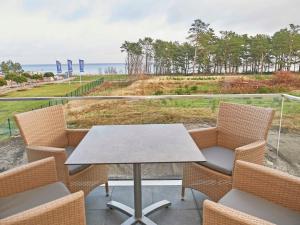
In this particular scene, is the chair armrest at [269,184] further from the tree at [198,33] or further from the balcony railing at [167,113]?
the tree at [198,33]

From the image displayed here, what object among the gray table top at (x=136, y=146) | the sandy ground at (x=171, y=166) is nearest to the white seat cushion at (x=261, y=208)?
the gray table top at (x=136, y=146)

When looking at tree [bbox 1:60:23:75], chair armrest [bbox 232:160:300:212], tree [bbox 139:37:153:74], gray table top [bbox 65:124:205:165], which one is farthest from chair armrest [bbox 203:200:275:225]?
tree [bbox 1:60:23:75]

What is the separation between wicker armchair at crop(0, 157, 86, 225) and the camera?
1235mm

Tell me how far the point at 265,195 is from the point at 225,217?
730mm

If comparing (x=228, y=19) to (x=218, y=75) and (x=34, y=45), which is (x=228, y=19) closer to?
(x=218, y=75)

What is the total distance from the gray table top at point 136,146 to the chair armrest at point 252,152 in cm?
47

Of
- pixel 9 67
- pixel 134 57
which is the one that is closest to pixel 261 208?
pixel 134 57

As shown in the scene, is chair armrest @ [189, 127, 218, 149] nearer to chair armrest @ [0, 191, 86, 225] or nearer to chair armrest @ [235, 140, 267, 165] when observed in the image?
chair armrest @ [235, 140, 267, 165]

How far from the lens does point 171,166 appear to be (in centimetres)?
288

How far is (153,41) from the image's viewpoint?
30.5 feet

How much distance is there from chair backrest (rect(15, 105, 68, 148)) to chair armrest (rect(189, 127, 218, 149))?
1.48 m

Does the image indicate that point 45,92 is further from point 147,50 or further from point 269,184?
point 147,50

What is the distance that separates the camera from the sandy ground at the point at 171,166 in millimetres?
2906

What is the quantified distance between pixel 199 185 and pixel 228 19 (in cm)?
501
